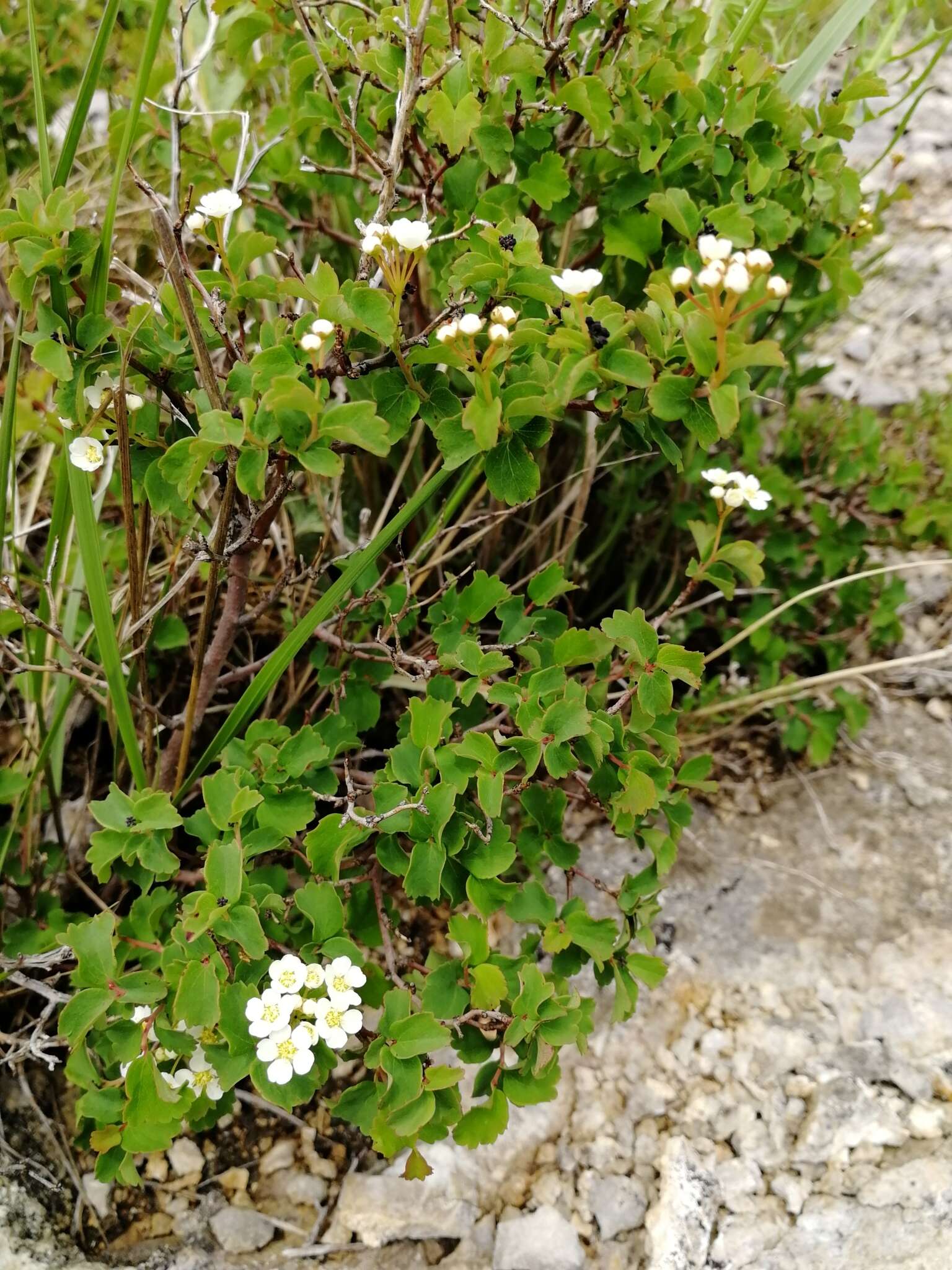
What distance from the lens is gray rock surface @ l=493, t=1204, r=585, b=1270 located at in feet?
4.29

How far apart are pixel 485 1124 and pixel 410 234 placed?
0.97 meters

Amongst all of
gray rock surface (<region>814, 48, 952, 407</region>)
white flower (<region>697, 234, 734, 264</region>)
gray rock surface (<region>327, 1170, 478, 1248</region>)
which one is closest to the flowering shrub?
white flower (<region>697, 234, 734, 264</region>)

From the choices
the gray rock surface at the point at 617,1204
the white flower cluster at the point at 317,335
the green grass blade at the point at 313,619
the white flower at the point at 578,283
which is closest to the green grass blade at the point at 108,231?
the white flower cluster at the point at 317,335

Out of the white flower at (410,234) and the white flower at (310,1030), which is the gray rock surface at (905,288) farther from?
the white flower at (310,1030)

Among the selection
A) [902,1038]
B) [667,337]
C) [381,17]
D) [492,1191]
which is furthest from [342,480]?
[902,1038]

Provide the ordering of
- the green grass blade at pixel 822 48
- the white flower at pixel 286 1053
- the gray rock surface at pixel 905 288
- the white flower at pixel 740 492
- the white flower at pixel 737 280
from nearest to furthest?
the white flower at pixel 737 280, the white flower at pixel 286 1053, the white flower at pixel 740 492, the green grass blade at pixel 822 48, the gray rock surface at pixel 905 288

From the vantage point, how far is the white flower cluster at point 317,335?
98 cm

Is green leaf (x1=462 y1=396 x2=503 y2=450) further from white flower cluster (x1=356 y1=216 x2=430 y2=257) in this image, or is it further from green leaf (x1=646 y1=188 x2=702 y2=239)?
green leaf (x1=646 y1=188 x2=702 y2=239)

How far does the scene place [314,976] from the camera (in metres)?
1.05

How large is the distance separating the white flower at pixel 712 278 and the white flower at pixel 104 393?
2.09 feet

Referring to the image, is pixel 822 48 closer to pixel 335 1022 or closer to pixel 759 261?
pixel 759 261

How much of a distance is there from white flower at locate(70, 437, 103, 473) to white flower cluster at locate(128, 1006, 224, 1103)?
0.64 m

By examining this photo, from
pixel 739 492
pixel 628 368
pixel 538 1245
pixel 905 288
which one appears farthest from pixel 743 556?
pixel 905 288

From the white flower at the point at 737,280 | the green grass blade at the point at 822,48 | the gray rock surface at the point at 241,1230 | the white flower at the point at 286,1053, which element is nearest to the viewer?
the white flower at the point at 737,280
